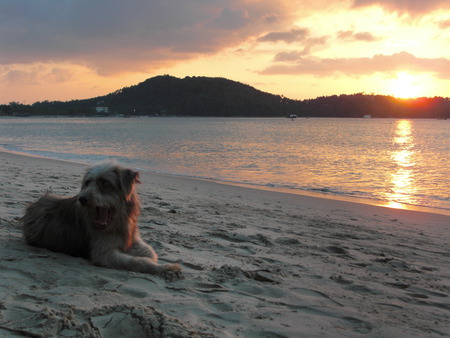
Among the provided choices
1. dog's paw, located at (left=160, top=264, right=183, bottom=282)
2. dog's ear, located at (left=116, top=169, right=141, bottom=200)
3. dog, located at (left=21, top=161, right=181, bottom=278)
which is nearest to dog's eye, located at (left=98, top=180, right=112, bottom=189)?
dog, located at (left=21, top=161, right=181, bottom=278)

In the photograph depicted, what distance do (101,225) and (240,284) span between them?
1601 millimetres

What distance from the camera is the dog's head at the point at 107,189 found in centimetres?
415

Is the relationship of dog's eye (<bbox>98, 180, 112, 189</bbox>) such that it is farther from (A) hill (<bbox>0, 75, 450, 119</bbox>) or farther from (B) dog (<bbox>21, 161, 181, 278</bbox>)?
(A) hill (<bbox>0, 75, 450, 119</bbox>)

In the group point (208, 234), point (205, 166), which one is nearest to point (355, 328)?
point (208, 234)

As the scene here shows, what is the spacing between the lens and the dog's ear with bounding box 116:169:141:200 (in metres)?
4.28

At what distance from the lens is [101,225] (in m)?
4.30

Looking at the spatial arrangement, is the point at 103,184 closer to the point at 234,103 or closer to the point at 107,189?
the point at 107,189

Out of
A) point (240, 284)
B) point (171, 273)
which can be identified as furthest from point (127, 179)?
point (240, 284)

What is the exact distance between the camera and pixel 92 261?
4.33 metres

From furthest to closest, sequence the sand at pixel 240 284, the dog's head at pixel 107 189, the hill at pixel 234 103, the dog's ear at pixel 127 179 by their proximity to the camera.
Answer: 1. the hill at pixel 234 103
2. the dog's ear at pixel 127 179
3. the dog's head at pixel 107 189
4. the sand at pixel 240 284

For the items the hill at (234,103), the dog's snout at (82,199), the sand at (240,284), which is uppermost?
the hill at (234,103)

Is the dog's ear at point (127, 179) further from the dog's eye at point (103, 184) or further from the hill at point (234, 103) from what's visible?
the hill at point (234, 103)

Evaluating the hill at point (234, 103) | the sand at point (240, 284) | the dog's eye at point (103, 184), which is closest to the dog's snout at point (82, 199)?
the dog's eye at point (103, 184)

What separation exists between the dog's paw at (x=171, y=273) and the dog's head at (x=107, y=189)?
2.63 feet
